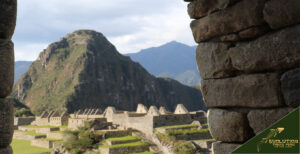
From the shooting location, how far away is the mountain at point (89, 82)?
4724 inches

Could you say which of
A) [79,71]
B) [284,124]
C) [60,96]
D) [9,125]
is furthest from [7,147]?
[79,71]

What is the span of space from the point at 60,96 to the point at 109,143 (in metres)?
92.1

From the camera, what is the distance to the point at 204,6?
12.3 feet

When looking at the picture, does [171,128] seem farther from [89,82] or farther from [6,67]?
[89,82]

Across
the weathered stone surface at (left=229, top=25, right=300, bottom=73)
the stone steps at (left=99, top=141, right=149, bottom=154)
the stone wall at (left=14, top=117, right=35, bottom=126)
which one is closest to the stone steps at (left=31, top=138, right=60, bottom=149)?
the stone steps at (left=99, top=141, right=149, bottom=154)

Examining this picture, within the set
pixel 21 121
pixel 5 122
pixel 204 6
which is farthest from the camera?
pixel 21 121

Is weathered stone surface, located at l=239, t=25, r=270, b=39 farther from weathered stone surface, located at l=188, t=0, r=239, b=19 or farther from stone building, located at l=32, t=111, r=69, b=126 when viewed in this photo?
stone building, located at l=32, t=111, r=69, b=126

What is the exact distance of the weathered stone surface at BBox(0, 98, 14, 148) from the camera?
13.5 ft

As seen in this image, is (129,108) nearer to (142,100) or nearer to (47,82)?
(142,100)

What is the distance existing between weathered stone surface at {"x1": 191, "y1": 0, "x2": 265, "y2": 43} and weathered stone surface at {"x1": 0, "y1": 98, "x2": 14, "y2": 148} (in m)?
2.43

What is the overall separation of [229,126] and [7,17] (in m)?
2.93

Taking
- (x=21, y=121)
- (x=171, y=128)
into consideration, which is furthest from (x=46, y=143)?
(x=21, y=121)

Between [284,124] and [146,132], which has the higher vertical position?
[284,124]

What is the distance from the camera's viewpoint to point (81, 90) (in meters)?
120
